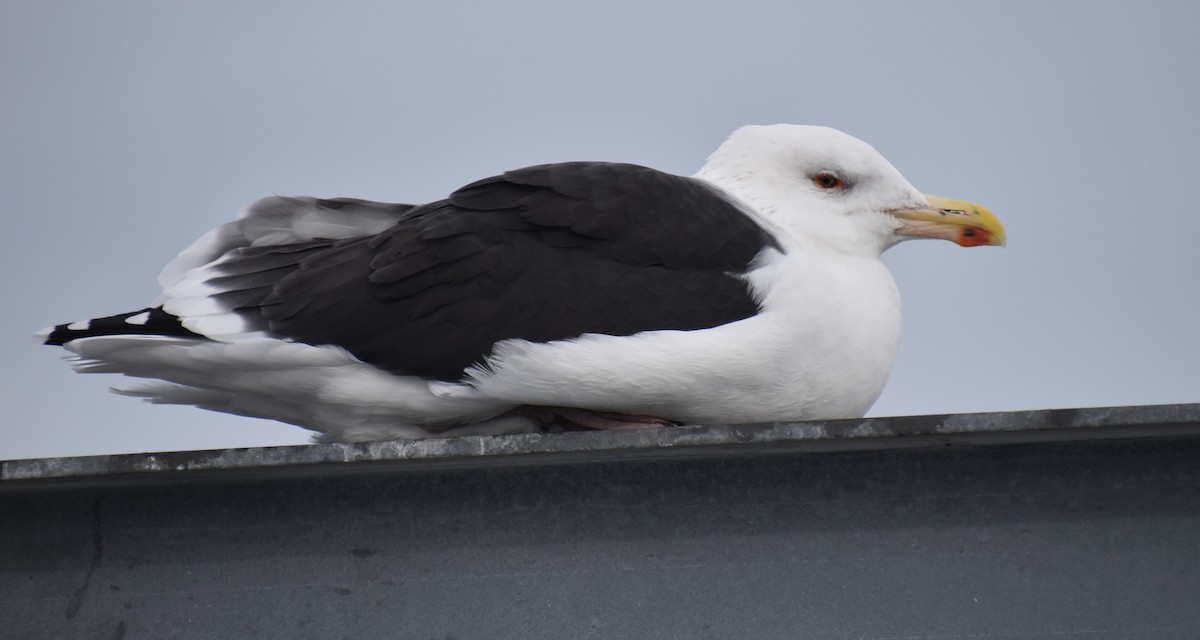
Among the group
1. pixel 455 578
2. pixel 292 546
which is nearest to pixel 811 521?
pixel 455 578

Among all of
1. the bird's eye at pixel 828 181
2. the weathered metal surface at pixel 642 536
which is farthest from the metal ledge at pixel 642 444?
the bird's eye at pixel 828 181

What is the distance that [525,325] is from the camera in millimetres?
3588

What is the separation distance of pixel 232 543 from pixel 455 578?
1.61 feet

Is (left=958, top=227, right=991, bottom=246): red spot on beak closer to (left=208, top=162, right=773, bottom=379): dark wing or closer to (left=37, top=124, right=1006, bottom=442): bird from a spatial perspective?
(left=37, top=124, right=1006, bottom=442): bird

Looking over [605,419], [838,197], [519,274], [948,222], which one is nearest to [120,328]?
[519,274]

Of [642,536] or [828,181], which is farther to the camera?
[828,181]

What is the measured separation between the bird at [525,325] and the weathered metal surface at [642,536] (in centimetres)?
70

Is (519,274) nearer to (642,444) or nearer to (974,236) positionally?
(642,444)

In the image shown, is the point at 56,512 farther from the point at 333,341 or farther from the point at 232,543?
the point at 333,341

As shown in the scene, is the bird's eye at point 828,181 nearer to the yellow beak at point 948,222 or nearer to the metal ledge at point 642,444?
the yellow beak at point 948,222

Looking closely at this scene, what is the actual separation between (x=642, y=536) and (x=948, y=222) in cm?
205

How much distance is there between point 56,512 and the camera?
2.89 m

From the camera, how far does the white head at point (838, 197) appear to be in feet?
14.3

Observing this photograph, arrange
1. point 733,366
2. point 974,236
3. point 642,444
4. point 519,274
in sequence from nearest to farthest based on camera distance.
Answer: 1. point 642,444
2. point 733,366
3. point 519,274
4. point 974,236
